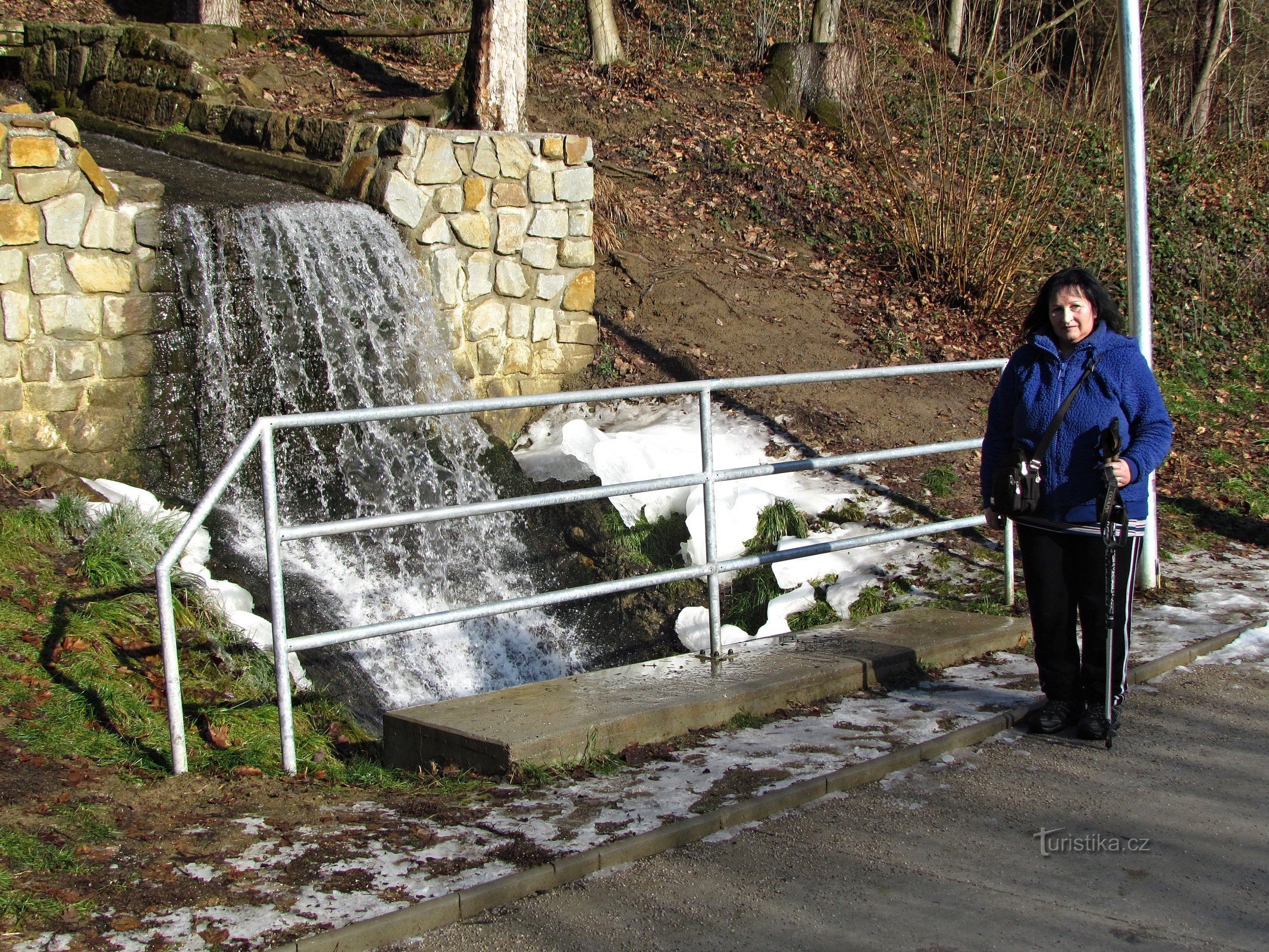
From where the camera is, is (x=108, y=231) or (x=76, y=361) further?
(x=108, y=231)

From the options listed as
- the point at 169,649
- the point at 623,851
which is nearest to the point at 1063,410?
the point at 623,851

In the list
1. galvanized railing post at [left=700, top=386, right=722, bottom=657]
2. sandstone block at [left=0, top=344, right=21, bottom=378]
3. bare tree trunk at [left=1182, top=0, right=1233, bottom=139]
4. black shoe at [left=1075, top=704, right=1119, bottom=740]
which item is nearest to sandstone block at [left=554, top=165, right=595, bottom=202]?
sandstone block at [left=0, top=344, right=21, bottom=378]

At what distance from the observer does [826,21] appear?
16969mm

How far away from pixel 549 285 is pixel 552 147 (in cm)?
106

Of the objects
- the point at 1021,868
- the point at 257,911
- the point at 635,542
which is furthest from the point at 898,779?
the point at 635,542

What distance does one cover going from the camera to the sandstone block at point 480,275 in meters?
9.25

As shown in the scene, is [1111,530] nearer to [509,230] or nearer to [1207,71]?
[509,230]

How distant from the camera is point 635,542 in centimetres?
757

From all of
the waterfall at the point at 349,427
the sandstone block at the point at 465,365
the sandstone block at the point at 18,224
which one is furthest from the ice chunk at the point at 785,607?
the sandstone block at the point at 18,224

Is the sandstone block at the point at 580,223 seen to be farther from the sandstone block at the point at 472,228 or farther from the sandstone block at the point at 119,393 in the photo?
the sandstone block at the point at 119,393

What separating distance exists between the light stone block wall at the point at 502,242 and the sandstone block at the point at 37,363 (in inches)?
101

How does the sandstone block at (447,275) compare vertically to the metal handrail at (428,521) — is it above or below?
above

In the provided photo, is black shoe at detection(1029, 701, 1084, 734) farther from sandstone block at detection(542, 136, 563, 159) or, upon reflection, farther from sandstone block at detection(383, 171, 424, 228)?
sandstone block at detection(542, 136, 563, 159)

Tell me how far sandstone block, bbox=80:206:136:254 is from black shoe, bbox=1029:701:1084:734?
606 cm
